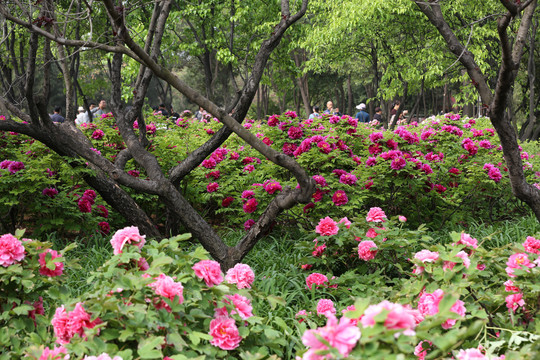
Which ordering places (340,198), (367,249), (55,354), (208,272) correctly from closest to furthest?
(55,354) → (208,272) → (367,249) → (340,198)

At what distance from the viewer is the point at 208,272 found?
1.83 m

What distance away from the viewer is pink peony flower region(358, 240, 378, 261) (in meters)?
3.05

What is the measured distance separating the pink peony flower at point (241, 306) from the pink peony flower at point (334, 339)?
565mm

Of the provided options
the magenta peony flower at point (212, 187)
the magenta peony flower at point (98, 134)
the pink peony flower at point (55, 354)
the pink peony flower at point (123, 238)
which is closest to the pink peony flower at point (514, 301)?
the pink peony flower at point (123, 238)

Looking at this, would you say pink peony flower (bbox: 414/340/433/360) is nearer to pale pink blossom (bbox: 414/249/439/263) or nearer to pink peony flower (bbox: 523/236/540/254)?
pale pink blossom (bbox: 414/249/439/263)

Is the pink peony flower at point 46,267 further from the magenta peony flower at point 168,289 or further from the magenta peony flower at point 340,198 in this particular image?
the magenta peony flower at point 340,198

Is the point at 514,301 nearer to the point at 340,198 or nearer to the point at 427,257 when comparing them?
the point at 427,257

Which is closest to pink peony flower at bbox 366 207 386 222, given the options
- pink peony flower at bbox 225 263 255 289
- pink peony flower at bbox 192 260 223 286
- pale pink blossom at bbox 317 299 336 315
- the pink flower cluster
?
pale pink blossom at bbox 317 299 336 315

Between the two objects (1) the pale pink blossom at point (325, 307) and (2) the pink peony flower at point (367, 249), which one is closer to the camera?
(1) the pale pink blossom at point (325, 307)

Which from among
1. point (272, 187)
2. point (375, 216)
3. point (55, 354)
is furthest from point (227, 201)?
point (55, 354)

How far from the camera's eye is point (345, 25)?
41.3ft

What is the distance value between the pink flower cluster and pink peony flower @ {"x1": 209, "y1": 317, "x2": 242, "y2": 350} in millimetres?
414

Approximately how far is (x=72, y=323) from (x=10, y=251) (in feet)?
1.70

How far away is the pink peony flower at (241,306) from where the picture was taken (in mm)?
1834
